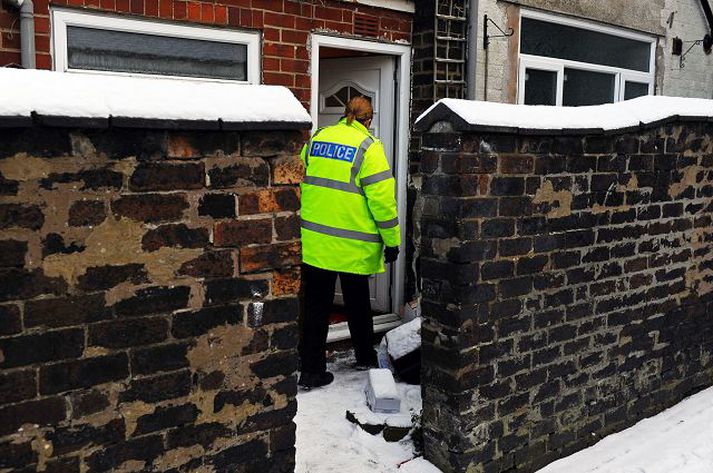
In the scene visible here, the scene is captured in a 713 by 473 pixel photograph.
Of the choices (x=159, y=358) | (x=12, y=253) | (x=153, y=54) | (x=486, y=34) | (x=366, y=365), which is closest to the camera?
(x=12, y=253)

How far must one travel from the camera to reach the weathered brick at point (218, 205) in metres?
2.54

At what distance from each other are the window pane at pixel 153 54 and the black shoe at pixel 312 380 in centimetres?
220

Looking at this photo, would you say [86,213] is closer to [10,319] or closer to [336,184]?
[10,319]

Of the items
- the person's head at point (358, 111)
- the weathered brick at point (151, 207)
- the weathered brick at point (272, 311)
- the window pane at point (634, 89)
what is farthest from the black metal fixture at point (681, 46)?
the weathered brick at point (151, 207)

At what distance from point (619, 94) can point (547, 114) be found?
5372 millimetres

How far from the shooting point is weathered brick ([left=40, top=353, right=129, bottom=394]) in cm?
224

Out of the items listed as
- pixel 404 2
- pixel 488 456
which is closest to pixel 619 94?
pixel 404 2

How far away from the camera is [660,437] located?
14.8 ft

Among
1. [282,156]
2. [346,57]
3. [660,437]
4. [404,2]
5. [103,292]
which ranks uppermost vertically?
Result: [404,2]

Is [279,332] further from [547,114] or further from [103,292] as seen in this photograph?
[547,114]

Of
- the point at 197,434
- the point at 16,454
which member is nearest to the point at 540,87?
the point at 197,434

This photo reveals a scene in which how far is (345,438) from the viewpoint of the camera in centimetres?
418

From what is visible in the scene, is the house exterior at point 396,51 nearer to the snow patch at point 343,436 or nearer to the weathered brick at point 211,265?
the weathered brick at point 211,265

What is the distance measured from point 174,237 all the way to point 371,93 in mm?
4345
